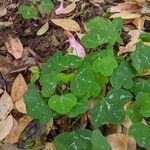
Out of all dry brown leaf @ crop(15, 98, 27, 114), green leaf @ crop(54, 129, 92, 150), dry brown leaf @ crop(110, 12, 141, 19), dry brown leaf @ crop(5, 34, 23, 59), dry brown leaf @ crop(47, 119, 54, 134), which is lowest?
dry brown leaf @ crop(47, 119, 54, 134)

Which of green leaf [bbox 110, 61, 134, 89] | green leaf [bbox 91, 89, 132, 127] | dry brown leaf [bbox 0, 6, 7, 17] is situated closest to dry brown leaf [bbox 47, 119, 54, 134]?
green leaf [bbox 91, 89, 132, 127]

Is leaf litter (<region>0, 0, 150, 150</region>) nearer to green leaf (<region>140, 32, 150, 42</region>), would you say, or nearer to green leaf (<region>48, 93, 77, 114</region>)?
green leaf (<region>140, 32, 150, 42</region>)

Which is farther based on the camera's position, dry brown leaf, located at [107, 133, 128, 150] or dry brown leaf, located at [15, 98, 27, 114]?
dry brown leaf, located at [15, 98, 27, 114]

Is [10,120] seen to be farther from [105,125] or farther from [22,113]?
[105,125]

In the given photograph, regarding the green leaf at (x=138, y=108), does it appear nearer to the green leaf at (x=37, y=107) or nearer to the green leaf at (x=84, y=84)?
the green leaf at (x=84, y=84)

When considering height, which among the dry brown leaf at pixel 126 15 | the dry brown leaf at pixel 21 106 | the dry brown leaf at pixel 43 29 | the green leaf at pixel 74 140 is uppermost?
the dry brown leaf at pixel 126 15

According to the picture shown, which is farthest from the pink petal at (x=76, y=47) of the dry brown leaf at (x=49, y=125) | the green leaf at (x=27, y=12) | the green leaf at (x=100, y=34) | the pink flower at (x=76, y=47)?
the dry brown leaf at (x=49, y=125)
